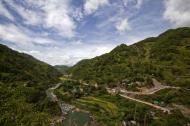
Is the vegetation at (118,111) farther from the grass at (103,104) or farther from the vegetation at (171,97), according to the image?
the vegetation at (171,97)

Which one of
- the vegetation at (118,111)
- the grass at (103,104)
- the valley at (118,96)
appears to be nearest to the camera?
the valley at (118,96)

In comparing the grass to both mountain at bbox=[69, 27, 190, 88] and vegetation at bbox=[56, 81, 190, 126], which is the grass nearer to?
vegetation at bbox=[56, 81, 190, 126]

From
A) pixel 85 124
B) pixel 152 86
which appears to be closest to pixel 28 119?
pixel 85 124

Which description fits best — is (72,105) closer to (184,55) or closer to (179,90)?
(179,90)

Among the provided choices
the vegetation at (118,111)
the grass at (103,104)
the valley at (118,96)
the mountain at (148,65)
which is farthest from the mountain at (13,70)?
the mountain at (148,65)

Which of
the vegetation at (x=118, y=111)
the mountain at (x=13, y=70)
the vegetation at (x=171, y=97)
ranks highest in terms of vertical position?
the mountain at (x=13, y=70)

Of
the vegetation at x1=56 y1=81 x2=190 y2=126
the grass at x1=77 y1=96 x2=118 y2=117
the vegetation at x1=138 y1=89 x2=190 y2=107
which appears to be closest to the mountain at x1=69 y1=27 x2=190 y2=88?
the vegetation at x1=138 y1=89 x2=190 y2=107

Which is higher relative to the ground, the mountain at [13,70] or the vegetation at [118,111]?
the mountain at [13,70]

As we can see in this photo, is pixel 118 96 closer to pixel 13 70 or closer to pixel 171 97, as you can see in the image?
pixel 171 97
